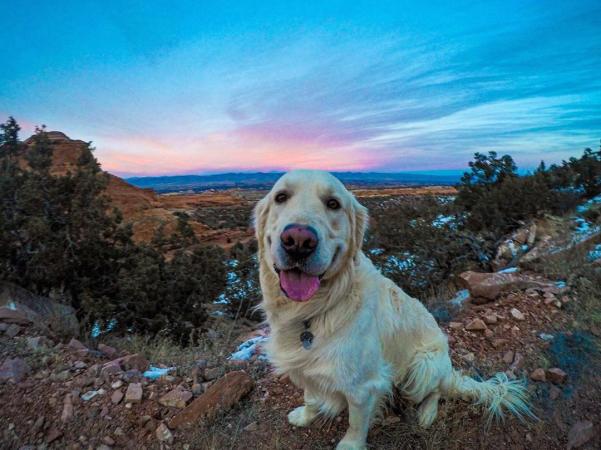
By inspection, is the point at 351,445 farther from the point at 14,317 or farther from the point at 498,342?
the point at 14,317

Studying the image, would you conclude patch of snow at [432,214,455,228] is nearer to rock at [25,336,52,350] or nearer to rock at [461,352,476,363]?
rock at [461,352,476,363]

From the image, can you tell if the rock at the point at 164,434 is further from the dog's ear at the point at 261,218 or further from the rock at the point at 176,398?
the dog's ear at the point at 261,218

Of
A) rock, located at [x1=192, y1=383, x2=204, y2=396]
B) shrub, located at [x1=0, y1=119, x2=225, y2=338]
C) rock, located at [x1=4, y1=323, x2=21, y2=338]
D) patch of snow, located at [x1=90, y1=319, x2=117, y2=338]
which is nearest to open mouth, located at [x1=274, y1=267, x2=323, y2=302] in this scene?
rock, located at [x1=192, y1=383, x2=204, y2=396]

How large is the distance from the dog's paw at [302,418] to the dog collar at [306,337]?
0.71m

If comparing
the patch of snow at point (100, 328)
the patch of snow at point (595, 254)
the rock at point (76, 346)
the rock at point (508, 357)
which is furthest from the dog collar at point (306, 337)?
the patch of snow at point (595, 254)

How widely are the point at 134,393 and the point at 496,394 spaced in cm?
252

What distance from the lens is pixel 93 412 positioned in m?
2.54

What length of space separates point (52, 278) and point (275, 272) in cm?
494

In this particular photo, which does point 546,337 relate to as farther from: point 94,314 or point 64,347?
point 94,314

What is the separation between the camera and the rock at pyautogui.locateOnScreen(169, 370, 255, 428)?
254 cm

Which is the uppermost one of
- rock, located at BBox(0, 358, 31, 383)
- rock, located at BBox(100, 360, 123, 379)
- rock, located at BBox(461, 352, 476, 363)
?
rock, located at BBox(0, 358, 31, 383)

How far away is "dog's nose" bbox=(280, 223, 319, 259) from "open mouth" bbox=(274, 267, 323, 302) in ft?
0.46

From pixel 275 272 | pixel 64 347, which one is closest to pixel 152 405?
pixel 64 347

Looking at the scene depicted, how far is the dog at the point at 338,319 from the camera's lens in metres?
1.95
